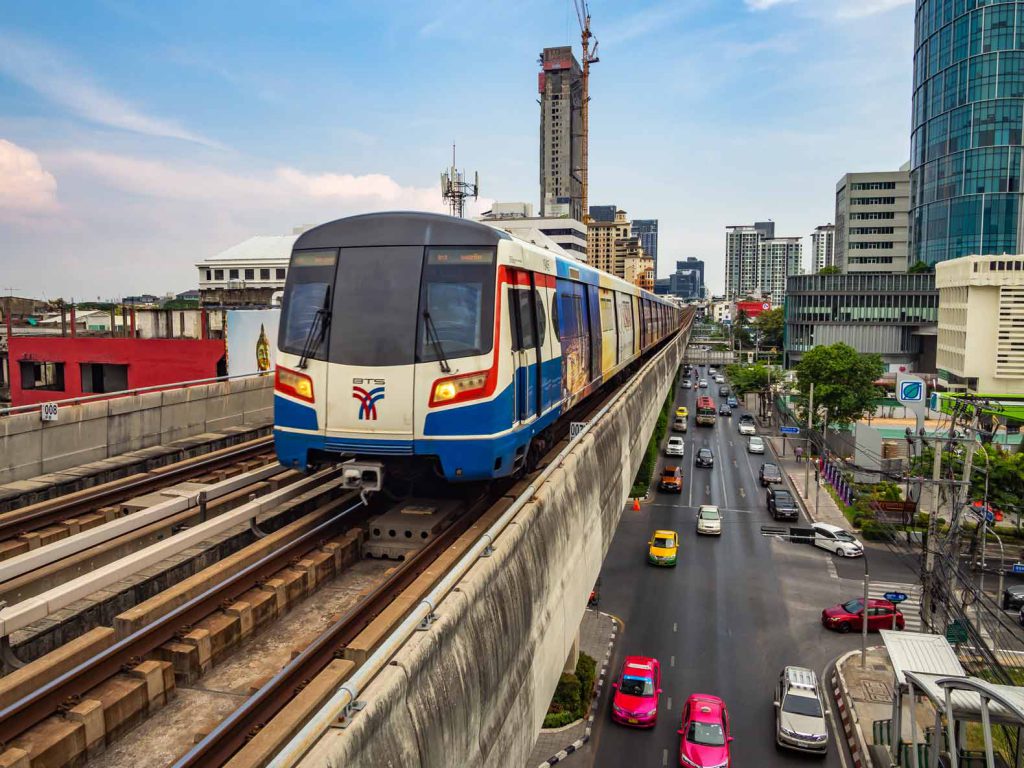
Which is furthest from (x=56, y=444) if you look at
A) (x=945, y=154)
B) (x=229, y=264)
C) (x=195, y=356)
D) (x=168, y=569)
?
(x=945, y=154)

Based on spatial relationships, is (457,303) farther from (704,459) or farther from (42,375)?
(704,459)

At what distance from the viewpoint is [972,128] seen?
98.6 meters

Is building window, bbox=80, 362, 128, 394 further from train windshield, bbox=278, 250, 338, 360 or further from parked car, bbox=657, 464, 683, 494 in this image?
parked car, bbox=657, 464, 683, 494

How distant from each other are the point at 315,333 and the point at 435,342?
4.78ft

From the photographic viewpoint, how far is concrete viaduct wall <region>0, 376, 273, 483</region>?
12.6 metres

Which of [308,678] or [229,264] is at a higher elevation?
[229,264]

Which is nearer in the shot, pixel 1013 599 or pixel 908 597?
pixel 1013 599

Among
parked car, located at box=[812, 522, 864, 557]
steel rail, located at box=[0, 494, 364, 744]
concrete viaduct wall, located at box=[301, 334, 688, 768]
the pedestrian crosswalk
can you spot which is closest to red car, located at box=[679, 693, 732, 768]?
concrete viaduct wall, located at box=[301, 334, 688, 768]

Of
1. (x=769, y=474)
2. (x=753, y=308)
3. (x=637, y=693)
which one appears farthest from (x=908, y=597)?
(x=753, y=308)

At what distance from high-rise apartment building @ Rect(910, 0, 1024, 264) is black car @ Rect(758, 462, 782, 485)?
69.5 m

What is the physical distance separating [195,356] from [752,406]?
66424 mm

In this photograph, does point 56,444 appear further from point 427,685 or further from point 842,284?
point 842,284

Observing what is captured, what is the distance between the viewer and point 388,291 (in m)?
8.69

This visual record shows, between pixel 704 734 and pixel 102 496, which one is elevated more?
pixel 102 496
